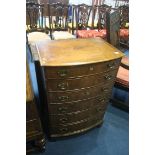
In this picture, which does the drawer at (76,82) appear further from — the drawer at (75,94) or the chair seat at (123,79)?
the chair seat at (123,79)

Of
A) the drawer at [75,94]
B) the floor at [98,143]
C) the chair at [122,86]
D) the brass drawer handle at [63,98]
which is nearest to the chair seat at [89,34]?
the chair at [122,86]

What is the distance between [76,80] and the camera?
1.51 metres

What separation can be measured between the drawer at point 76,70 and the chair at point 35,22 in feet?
6.22

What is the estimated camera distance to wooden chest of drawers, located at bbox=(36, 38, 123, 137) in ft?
4.73

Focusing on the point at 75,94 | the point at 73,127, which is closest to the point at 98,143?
the point at 73,127

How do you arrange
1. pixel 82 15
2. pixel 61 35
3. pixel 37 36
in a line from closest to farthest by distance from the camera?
pixel 37 36 < pixel 61 35 < pixel 82 15

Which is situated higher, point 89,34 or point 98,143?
point 89,34

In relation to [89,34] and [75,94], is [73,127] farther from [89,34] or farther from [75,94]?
[89,34]

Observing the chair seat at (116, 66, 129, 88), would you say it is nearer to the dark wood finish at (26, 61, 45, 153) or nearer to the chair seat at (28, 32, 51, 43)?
the dark wood finish at (26, 61, 45, 153)

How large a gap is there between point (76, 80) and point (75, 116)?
46 cm

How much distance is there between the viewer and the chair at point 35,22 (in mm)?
3223
